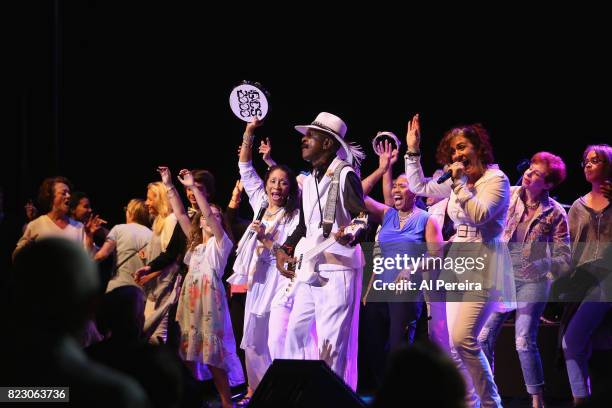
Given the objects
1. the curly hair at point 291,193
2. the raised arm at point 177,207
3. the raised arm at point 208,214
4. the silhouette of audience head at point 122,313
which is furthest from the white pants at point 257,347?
the silhouette of audience head at point 122,313

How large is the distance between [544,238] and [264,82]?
14.9 ft

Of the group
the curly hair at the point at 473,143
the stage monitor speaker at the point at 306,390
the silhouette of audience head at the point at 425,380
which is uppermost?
the curly hair at the point at 473,143

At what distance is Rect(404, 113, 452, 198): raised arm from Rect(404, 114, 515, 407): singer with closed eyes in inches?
8.7

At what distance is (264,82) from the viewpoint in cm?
945

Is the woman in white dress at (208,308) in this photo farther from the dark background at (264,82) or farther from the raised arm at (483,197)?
the raised arm at (483,197)

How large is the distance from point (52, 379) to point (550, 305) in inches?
231

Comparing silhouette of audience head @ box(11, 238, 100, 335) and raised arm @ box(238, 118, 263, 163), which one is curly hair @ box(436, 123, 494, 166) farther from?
silhouette of audience head @ box(11, 238, 100, 335)

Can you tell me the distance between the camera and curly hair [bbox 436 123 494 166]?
16.9 feet

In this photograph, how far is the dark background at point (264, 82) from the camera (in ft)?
26.2

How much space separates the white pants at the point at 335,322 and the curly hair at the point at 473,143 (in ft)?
2.93

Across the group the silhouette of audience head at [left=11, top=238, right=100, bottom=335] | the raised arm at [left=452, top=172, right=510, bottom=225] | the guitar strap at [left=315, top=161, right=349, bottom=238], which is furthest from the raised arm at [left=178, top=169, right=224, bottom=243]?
the silhouette of audience head at [left=11, top=238, right=100, bottom=335]

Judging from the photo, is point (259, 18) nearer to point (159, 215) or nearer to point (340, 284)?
point (159, 215)

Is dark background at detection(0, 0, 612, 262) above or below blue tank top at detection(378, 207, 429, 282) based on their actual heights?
above

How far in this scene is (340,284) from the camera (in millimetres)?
5023
